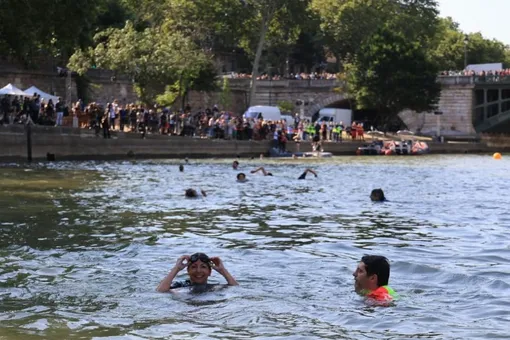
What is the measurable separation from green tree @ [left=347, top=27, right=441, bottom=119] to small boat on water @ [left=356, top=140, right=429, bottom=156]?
1228 cm

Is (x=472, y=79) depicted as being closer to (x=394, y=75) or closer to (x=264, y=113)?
(x=394, y=75)

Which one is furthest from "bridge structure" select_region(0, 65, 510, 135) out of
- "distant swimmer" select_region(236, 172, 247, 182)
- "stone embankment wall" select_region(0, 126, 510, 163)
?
"distant swimmer" select_region(236, 172, 247, 182)

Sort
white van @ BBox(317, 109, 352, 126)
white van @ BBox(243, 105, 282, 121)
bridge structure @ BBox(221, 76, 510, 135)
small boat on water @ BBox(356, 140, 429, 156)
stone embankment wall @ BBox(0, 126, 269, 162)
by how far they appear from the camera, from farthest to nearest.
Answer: bridge structure @ BBox(221, 76, 510, 135) → white van @ BBox(317, 109, 352, 126) → white van @ BBox(243, 105, 282, 121) → small boat on water @ BBox(356, 140, 429, 156) → stone embankment wall @ BBox(0, 126, 269, 162)

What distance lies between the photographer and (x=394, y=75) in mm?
78250

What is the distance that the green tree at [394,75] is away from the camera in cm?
7838

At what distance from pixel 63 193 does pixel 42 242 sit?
10177mm

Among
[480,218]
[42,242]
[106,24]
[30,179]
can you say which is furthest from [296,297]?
[106,24]

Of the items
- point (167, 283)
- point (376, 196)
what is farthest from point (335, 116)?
point (167, 283)

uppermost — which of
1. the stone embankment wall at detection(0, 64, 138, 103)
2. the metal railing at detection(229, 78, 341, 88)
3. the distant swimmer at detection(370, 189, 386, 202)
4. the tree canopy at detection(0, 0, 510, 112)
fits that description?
the tree canopy at detection(0, 0, 510, 112)

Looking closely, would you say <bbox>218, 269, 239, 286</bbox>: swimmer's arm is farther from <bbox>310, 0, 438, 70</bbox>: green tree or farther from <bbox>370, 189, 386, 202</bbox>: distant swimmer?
<bbox>310, 0, 438, 70</bbox>: green tree

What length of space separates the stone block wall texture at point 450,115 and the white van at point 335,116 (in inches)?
253

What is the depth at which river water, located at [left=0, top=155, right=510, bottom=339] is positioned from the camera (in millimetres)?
11305

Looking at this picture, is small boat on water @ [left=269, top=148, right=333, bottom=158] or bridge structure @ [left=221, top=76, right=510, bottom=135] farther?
bridge structure @ [left=221, top=76, right=510, bottom=135]

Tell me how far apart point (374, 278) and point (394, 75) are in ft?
220
